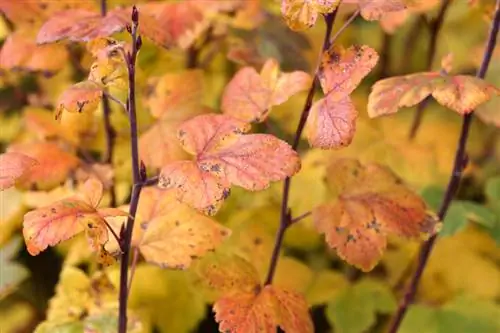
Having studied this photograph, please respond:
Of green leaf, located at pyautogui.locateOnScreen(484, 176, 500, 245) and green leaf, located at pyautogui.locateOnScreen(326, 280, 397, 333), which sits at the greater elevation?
green leaf, located at pyautogui.locateOnScreen(484, 176, 500, 245)

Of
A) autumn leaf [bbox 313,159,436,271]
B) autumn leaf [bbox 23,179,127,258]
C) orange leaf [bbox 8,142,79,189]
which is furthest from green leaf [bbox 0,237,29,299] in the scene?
autumn leaf [bbox 313,159,436,271]

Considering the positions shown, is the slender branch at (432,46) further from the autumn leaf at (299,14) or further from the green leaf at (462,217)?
the autumn leaf at (299,14)

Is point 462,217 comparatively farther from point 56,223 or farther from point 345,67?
point 56,223

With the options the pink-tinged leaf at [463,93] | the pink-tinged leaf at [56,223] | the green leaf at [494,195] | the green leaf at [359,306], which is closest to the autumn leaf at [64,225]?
the pink-tinged leaf at [56,223]

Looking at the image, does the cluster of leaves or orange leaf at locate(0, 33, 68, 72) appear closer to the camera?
the cluster of leaves

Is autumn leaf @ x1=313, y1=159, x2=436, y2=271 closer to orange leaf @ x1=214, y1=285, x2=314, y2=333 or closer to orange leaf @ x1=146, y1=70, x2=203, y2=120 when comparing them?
orange leaf @ x1=214, y1=285, x2=314, y2=333

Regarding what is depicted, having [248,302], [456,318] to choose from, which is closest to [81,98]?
[248,302]
